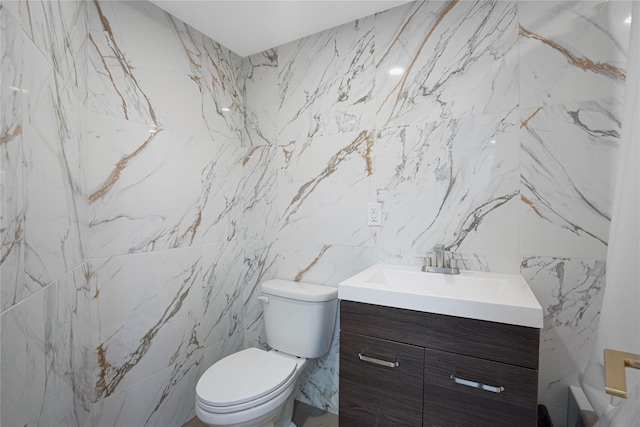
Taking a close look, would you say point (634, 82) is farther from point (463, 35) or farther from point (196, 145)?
point (196, 145)

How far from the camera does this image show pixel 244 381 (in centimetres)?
140

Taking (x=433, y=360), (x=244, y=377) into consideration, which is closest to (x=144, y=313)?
(x=244, y=377)

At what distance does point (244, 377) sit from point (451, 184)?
55.4 inches

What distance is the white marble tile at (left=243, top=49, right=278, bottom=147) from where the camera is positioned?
2.10 metres

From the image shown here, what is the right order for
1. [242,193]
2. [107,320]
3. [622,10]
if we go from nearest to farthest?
[622,10]
[107,320]
[242,193]

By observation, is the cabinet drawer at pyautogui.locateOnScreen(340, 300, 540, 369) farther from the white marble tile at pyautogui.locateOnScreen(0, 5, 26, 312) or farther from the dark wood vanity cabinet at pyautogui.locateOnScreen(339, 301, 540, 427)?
the white marble tile at pyautogui.locateOnScreen(0, 5, 26, 312)

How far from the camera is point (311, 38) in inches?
76.6

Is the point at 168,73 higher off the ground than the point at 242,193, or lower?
higher

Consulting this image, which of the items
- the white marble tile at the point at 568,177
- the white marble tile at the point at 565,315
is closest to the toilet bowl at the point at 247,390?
the white marble tile at the point at 565,315

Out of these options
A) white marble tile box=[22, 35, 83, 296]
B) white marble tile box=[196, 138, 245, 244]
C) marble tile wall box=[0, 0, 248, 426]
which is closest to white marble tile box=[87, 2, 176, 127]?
marble tile wall box=[0, 0, 248, 426]

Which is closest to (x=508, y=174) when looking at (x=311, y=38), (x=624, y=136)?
(x=624, y=136)

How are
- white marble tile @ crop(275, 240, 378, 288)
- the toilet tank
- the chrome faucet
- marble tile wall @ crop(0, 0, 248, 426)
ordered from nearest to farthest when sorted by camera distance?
marble tile wall @ crop(0, 0, 248, 426) < the chrome faucet < the toilet tank < white marble tile @ crop(275, 240, 378, 288)

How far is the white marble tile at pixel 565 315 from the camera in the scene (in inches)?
50.8

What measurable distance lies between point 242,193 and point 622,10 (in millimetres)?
2158
